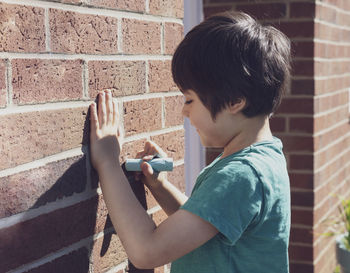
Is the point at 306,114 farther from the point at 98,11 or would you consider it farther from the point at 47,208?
the point at 47,208

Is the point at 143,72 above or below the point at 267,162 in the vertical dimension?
above

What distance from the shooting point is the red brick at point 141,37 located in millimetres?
1812

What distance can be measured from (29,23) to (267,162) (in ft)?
2.53

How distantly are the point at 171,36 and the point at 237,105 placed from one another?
1.42 feet

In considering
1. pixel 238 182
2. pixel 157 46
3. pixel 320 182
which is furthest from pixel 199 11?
pixel 238 182

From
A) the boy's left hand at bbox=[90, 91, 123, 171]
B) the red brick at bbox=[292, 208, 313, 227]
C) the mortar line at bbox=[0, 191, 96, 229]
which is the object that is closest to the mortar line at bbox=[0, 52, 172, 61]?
Result: the boy's left hand at bbox=[90, 91, 123, 171]

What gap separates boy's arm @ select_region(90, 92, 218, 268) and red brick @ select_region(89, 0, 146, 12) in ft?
0.82

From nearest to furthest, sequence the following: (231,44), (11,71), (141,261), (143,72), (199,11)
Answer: (11,71), (141,261), (231,44), (143,72), (199,11)

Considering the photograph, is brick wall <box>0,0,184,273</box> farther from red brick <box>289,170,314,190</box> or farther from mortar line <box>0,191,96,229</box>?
red brick <box>289,170,314,190</box>

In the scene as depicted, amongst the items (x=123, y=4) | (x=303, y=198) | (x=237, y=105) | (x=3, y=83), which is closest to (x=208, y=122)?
(x=237, y=105)

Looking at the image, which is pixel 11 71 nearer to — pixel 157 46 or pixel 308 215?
pixel 157 46

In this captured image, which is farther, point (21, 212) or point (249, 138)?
point (249, 138)

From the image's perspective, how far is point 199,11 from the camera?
3.69 m

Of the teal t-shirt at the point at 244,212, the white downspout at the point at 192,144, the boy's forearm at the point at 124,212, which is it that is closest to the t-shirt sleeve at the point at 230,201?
the teal t-shirt at the point at 244,212
